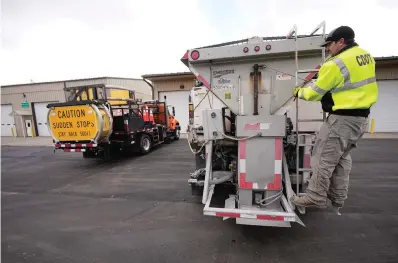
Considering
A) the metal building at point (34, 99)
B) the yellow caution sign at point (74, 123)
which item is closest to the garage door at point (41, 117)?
the metal building at point (34, 99)

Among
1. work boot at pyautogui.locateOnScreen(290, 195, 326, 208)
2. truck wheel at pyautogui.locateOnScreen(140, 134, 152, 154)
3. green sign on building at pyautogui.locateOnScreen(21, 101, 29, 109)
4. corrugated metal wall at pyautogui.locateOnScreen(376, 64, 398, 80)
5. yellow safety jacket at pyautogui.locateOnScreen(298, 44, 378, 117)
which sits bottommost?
truck wheel at pyautogui.locateOnScreen(140, 134, 152, 154)

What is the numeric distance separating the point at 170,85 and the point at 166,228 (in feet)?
44.2

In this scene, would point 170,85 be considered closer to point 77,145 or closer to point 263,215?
point 77,145

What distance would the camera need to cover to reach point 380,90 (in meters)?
12.7

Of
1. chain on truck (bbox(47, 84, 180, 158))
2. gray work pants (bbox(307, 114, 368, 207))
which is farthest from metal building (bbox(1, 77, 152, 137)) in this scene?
gray work pants (bbox(307, 114, 368, 207))

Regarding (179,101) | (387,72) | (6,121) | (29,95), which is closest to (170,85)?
(179,101)

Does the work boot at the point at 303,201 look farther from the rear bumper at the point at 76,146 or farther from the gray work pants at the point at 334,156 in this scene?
the rear bumper at the point at 76,146

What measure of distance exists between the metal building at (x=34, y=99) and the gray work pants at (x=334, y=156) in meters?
18.3

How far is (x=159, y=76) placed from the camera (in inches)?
582

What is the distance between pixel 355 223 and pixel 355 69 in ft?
7.49

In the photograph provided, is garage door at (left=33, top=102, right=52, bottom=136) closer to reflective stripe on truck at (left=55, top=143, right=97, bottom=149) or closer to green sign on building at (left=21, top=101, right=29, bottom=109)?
green sign on building at (left=21, top=101, right=29, bottom=109)

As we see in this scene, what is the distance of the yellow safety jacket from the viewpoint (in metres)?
2.00

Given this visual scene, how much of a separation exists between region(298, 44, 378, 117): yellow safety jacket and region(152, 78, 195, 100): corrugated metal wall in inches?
532

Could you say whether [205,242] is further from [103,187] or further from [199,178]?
[103,187]
